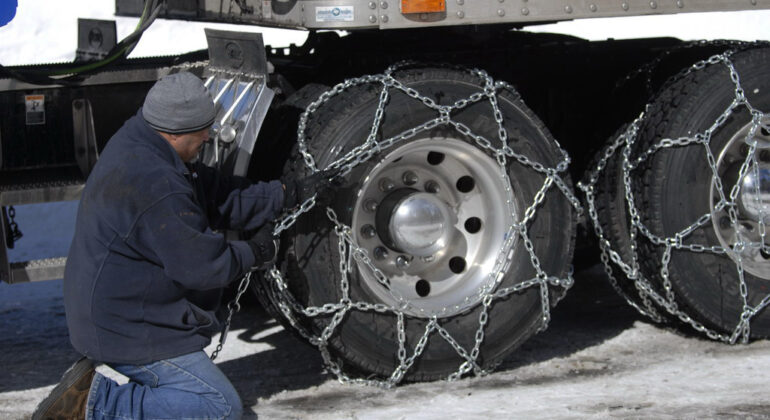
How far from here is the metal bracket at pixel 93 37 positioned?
617cm

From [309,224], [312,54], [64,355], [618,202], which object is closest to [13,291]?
[64,355]

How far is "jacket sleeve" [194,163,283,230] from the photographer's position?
14.1 ft

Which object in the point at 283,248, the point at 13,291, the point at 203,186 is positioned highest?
the point at 203,186

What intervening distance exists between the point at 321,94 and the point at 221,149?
0.50 meters

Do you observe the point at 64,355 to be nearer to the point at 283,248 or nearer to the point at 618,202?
the point at 283,248

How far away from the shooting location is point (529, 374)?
16.0 ft

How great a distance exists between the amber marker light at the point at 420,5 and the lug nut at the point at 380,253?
40.4 inches

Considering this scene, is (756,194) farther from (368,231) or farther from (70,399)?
(70,399)

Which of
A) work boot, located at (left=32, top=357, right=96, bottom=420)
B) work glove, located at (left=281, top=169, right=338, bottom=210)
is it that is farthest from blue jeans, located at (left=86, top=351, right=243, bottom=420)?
work glove, located at (left=281, top=169, right=338, bottom=210)

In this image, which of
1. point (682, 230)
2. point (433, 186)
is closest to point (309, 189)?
point (433, 186)

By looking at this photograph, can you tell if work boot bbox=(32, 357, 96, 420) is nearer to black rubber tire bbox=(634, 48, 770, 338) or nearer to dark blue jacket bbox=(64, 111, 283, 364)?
dark blue jacket bbox=(64, 111, 283, 364)

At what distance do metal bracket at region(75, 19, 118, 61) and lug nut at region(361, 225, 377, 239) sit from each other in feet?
7.49

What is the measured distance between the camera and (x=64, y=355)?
17.6 ft

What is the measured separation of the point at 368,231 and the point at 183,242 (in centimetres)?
114
